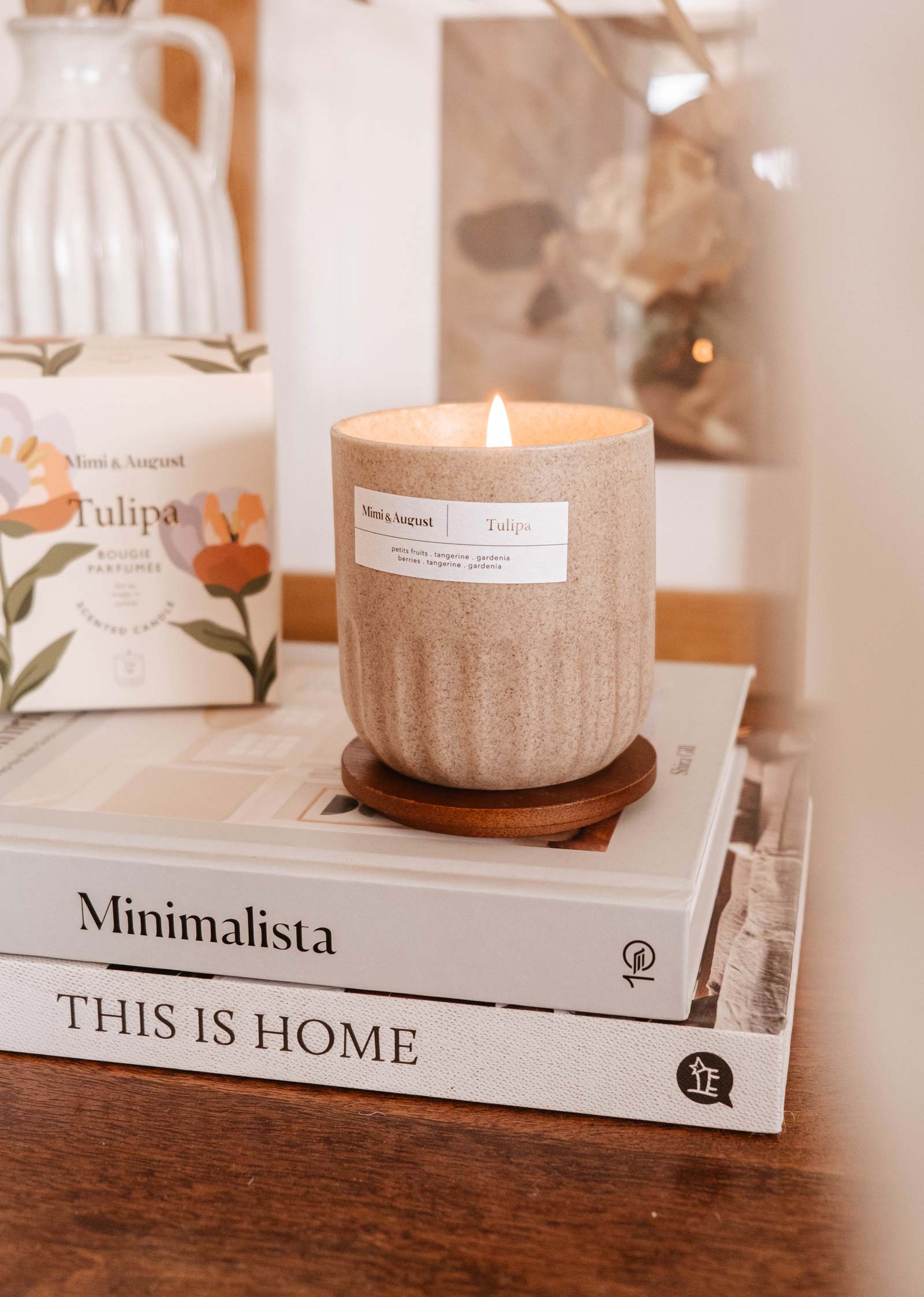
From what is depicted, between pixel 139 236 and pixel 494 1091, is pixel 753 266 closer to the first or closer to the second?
pixel 139 236

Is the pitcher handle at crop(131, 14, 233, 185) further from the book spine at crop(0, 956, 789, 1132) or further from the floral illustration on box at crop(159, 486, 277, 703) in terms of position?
the book spine at crop(0, 956, 789, 1132)

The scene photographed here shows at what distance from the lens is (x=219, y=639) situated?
1.67 feet

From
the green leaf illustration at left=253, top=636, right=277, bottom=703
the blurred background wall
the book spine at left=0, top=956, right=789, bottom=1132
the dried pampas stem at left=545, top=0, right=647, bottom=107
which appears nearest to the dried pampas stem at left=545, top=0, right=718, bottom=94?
the dried pampas stem at left=545, top=0, right=647, bottom=107

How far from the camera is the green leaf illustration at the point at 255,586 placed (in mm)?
506

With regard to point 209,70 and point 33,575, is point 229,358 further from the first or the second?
point 209,70

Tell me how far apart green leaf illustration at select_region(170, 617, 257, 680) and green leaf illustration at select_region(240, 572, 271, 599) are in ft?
0.05

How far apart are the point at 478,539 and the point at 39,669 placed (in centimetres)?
23

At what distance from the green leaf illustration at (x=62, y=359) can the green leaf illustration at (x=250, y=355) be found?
0.07m

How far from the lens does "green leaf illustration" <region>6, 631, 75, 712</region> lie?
498mm

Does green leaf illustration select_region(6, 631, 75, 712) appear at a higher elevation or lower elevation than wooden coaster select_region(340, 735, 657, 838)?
higher

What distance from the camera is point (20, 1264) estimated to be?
31 cm

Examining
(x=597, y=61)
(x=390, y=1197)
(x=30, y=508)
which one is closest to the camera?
(x=390, y=1197)

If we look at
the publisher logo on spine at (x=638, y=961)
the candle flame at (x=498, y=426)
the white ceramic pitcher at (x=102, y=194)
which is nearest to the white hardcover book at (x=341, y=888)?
the publisher logo on spine at (x=638, y=961)

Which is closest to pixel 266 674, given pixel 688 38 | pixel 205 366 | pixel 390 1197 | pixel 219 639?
pixel 219 639
